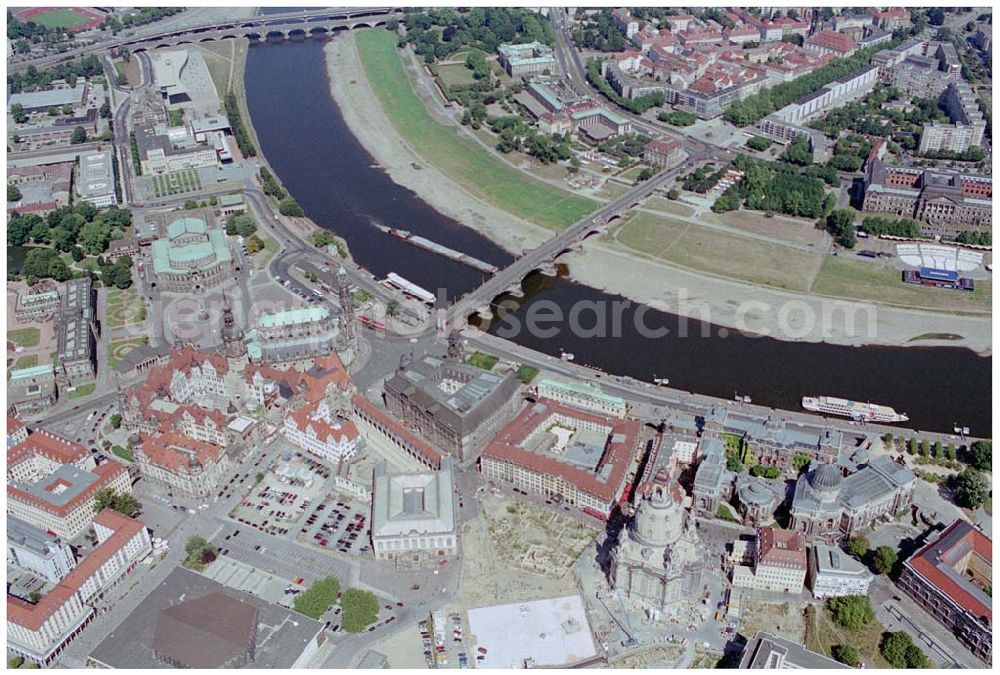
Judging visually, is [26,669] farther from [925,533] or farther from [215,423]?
[925,533]

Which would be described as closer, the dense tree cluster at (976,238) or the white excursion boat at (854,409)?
the white excursion boat at (854,409)

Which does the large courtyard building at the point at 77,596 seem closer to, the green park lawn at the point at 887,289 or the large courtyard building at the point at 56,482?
the large courtyard building at the point at 56,482

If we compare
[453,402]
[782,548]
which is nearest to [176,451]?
[453,402]

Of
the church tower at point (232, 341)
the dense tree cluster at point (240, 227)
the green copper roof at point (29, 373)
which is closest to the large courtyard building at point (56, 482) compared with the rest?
the green copper roof at point (29, 373)

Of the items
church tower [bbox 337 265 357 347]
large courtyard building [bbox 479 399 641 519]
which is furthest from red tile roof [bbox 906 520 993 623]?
church tower [bbox 337 265 357 347]

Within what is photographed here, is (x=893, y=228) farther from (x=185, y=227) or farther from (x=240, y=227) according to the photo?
(x=185, y=227)

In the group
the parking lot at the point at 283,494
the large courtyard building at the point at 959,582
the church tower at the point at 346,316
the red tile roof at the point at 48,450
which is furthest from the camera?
the church tower at the point at 346,316
